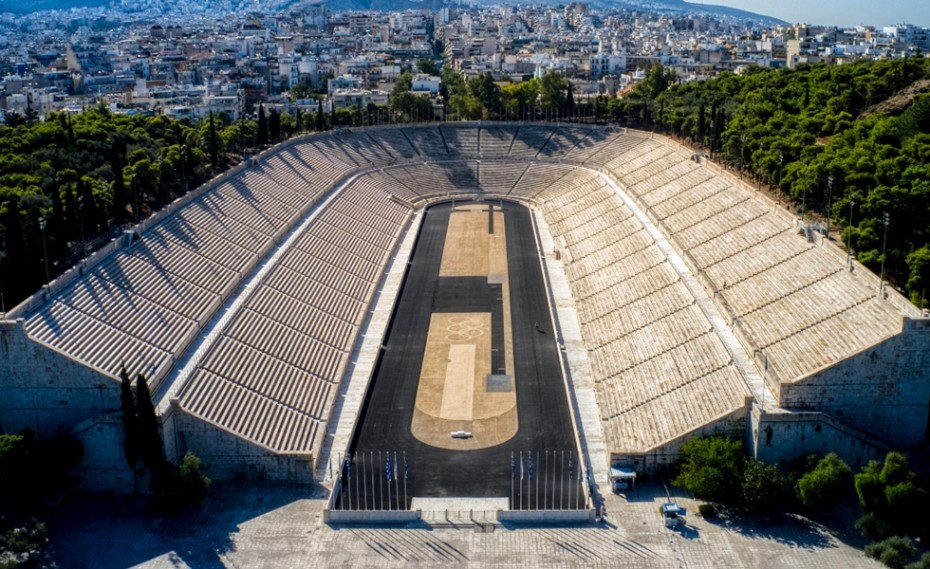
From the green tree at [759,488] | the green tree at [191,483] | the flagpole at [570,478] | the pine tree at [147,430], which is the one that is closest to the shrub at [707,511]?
the green tree at [759,488]

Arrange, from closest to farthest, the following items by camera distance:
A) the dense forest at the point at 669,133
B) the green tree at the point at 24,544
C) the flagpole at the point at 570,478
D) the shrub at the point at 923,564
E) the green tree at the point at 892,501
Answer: the shrub at the point at 923,564
the green tree at the point at 24,544
the green tree at the point at 892,501
the flagpole at the point at 570,478
the dense forest at the point at 669,133

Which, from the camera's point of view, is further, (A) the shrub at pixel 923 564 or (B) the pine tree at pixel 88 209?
(B) the pine tree at pixel 88 209

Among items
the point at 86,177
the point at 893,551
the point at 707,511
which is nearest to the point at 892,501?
the point at 893,551

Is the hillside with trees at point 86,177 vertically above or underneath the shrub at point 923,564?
above

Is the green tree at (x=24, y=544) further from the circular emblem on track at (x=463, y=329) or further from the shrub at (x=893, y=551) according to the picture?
the shrub at (x=893, y=551)

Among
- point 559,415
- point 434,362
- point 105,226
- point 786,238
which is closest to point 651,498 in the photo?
point 559,415

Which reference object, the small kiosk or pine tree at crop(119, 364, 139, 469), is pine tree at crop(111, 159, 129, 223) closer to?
pine tree at crop(119, 364, 139, 469)
